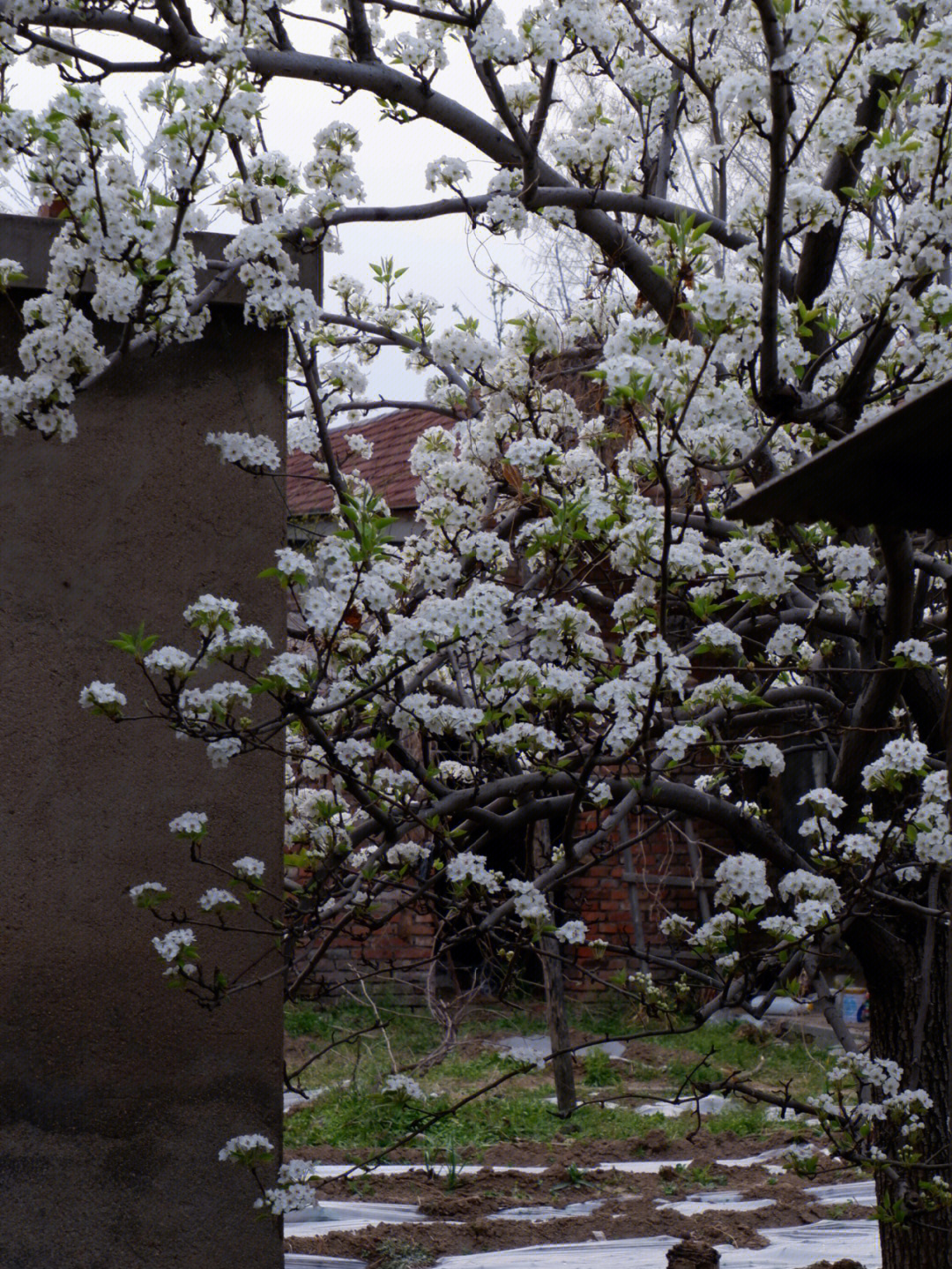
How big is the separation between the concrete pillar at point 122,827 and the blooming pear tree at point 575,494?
0.12m

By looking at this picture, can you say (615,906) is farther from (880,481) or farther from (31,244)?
→ (880,481)

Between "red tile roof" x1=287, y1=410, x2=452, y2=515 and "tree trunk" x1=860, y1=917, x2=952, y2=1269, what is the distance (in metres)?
6.07

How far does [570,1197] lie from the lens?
4613 millimetres

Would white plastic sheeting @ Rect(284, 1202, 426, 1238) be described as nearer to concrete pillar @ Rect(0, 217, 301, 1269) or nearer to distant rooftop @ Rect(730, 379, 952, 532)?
concrete pillar @ Rect(0, 217, 301, 1269)

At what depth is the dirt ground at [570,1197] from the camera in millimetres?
4008

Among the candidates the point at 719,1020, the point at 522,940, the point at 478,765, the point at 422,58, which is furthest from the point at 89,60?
the point at 719,1020

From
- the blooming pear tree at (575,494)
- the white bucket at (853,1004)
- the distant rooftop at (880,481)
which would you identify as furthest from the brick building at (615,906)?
the distant rooftop at (880,481)

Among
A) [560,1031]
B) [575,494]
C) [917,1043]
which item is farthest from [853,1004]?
[575,494]

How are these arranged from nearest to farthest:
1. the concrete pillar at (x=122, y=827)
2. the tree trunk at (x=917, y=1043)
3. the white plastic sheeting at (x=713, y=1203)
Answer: the concrete pillar at (x=122, y=827) < the tree trunk at (x=917, y=1043) < the white plastic sheeting at (x=713, y=1203)

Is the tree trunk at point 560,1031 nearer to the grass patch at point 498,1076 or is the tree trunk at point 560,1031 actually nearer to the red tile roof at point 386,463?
the grass patch at point 498,1076

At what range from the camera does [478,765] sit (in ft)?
9.51

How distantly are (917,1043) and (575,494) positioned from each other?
176 centimetres

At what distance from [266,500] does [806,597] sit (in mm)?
1626

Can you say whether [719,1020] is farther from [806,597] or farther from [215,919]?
[215,919]
